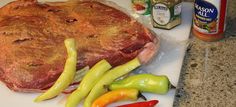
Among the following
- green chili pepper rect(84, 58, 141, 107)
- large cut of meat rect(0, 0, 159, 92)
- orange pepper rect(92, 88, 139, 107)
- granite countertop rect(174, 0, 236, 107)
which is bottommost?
granite countertop rect(174, 0, 236, 107)

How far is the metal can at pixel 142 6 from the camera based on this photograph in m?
1.07

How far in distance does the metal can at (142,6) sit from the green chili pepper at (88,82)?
0.85 feet

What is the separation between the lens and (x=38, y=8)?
1072 millimetres

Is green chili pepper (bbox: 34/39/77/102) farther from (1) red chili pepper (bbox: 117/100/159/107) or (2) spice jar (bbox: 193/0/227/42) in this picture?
(2) spice jar (bbox: 193/0/227/42)

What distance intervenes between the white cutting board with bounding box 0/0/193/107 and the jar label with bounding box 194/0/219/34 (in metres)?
0.06

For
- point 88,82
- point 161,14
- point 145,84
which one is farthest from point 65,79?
point 161,14

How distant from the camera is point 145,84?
0.85 meters

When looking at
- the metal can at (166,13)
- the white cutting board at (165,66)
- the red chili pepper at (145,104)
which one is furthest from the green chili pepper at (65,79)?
the metal can at (166,13)

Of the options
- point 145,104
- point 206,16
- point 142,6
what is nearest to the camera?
point 145,104

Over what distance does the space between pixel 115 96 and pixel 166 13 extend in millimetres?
264

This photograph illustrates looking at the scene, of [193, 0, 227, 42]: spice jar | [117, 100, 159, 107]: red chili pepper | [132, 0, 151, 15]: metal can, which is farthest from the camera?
[132, 0, 151, 15]: metal can

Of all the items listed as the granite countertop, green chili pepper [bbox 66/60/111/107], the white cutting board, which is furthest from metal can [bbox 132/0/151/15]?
green chili pepper [bbox 66/60/111/107]

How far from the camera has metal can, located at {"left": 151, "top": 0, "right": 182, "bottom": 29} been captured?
0.98 m

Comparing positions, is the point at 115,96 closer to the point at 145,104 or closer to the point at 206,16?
the point at 145,104
